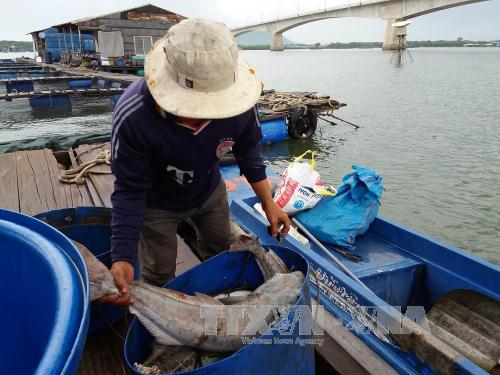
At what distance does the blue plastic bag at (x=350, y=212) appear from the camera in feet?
14.1

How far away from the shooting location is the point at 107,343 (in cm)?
247

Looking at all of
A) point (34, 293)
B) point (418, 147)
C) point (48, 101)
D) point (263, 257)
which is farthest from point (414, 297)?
point (48, 101)

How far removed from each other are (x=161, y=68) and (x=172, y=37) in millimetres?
182

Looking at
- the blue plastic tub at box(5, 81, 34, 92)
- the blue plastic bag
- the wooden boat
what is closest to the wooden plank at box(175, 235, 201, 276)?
the wooden boat

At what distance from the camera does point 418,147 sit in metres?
12.9

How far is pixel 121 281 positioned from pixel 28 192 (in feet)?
12.6

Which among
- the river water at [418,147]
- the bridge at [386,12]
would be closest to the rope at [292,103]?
the river water at [418,147]

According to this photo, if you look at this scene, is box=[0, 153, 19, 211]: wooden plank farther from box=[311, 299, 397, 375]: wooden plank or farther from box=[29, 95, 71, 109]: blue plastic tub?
box=[29, 95, 71, 109]: blue plastic tub

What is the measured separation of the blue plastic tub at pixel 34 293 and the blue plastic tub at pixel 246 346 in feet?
2.02

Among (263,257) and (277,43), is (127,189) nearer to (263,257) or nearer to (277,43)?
(263,257)

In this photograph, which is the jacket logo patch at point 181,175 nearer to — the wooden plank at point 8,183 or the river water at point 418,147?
the wooden plank at point 8,183

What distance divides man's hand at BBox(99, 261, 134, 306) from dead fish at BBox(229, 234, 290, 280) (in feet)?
2.31

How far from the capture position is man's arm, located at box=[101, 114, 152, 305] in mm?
2051

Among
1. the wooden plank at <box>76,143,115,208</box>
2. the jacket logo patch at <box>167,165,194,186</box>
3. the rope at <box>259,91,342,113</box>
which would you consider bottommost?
the wooden plank at <box>76,143,115,208</box>
